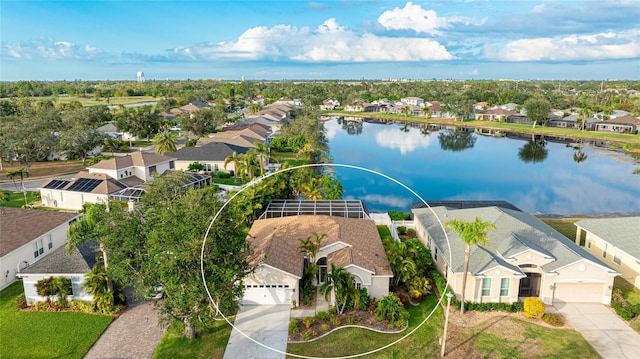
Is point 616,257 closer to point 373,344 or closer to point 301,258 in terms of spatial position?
point 373,344

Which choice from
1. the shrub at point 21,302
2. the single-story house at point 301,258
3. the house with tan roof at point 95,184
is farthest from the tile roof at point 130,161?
the single-story house at point 301,258

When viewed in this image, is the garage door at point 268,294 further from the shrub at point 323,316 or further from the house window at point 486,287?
the house window at point 486,287

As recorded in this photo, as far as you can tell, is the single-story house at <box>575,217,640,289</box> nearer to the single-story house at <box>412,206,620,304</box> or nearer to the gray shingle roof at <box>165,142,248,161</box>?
the single-story house at <box>412,206,620,304</box>

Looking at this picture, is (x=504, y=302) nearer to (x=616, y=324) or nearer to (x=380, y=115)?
(x=616, y=324)

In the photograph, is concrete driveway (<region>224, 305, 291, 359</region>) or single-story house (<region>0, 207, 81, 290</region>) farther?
single-story house (<region>0, 207, 81, 290</region>)

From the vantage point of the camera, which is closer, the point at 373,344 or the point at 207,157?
the point at 373,344

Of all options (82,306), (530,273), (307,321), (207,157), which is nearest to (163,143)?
(207,157)

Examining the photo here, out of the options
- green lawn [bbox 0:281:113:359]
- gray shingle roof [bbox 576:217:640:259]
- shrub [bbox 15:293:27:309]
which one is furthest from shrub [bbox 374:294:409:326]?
shrub [bbox 15:293:27:309]
